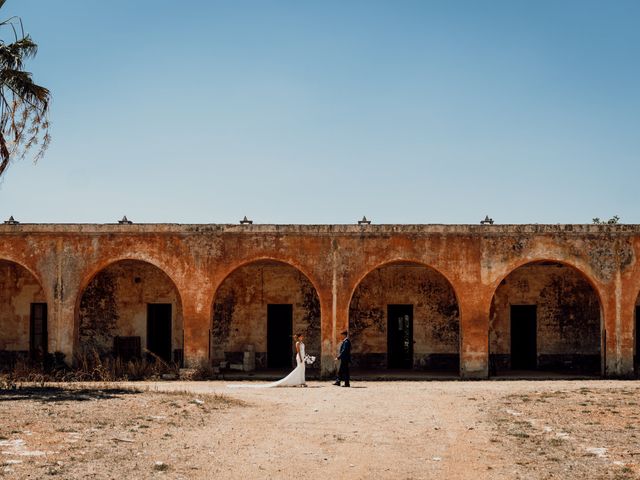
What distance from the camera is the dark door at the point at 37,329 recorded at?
19.6m

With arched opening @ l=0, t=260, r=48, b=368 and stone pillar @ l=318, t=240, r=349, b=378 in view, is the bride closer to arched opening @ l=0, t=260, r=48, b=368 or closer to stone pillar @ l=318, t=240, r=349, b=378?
stone pillar @ l=318, t=240, r=349, b=378

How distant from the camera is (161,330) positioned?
20062mm

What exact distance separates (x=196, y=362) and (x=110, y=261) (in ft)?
10.8

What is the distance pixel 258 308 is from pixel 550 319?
26.7ft

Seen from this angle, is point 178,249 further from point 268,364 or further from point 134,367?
point 268,364

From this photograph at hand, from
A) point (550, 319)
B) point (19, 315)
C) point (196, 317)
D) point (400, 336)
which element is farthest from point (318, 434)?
point (19, 315)

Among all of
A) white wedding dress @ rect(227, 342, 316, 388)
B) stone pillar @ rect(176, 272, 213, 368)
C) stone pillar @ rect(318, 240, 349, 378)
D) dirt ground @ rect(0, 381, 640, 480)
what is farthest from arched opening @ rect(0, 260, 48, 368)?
stone pillar @ rect(318, 240, 349, 378)

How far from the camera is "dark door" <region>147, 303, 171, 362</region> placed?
65.7 ft

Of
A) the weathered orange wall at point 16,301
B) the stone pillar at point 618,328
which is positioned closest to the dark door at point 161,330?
the weathered orange wall at point 16,301

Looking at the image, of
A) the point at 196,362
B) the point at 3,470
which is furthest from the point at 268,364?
the point at 3,470

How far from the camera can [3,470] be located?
7.64 meters

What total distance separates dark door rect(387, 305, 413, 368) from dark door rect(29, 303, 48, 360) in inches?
376

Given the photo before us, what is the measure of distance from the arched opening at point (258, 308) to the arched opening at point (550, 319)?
509 cm

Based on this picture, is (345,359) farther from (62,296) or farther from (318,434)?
(62,296)
